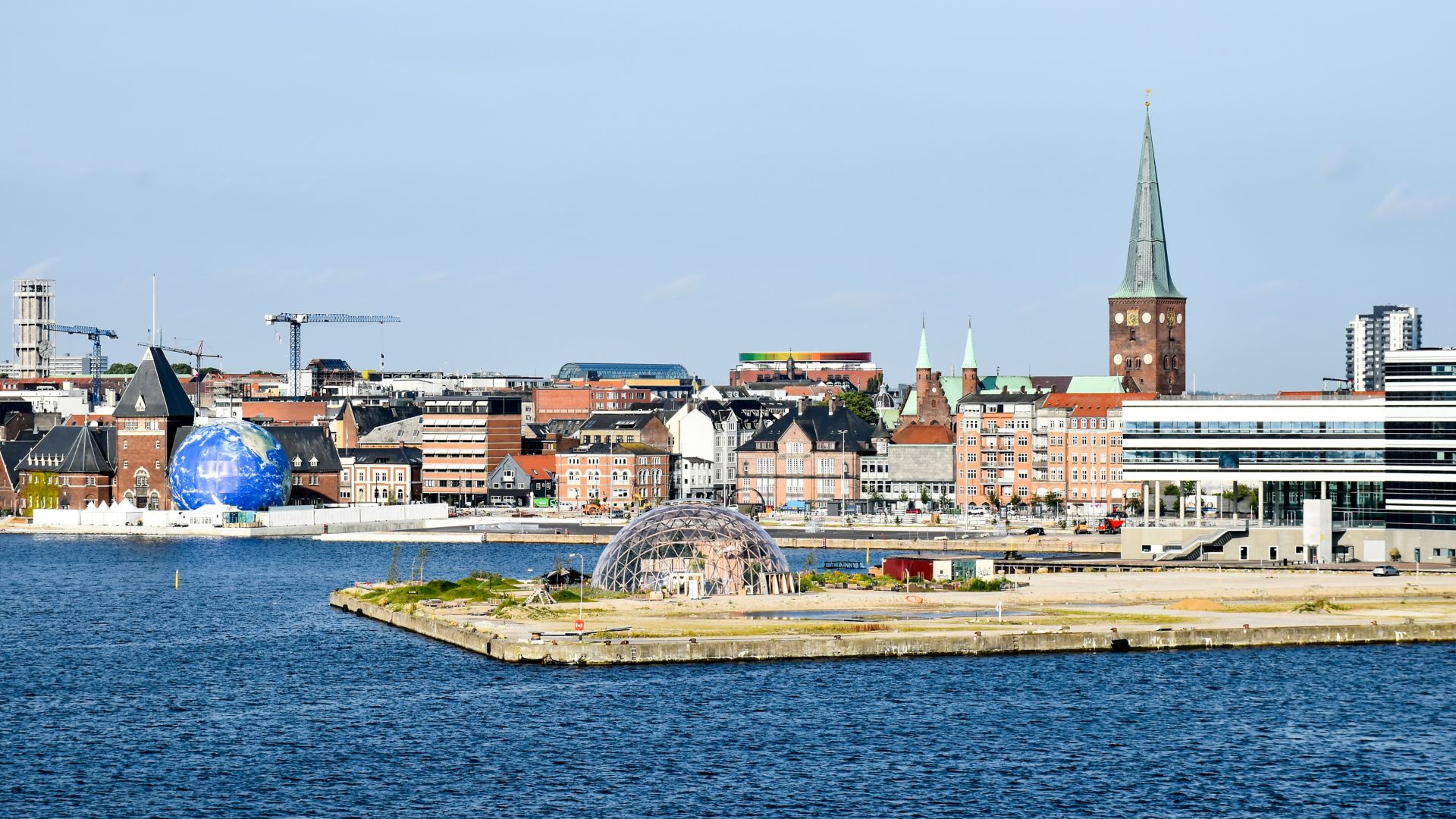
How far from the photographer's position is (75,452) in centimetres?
18988

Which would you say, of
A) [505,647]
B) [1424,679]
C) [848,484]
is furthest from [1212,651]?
[848,484]

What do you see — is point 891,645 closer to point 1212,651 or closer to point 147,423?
point 1212,651

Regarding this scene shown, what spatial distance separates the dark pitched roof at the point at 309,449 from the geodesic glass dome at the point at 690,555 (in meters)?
102

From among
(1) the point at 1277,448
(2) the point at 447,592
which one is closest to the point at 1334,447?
(1) the point at 1277,448

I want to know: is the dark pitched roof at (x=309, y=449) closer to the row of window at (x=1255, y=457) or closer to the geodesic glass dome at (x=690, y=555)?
the row of window at (x=1255, y=457)

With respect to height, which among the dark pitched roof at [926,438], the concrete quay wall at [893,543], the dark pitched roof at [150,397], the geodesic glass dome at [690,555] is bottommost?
the concrete quay wall at [893,543]

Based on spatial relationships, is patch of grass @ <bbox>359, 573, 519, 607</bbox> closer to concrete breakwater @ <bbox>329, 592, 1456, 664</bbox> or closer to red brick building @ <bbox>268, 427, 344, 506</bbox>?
concrete breakwater @ <bbox>329, 592, 1456, 664</bbox>

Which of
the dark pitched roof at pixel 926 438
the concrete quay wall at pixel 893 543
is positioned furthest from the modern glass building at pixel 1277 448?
the dark pitched roof at pixel 926 438

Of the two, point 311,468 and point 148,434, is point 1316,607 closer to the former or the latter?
point 311,468

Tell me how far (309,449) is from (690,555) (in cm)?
10664

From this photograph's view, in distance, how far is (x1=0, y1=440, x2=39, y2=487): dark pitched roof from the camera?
19475 cm

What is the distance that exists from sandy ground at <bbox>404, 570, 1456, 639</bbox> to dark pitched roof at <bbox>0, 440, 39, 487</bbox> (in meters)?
115

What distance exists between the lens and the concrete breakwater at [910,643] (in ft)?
255

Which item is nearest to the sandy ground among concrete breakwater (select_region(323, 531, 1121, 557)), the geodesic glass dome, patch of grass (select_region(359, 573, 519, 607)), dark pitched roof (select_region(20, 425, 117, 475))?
the geodesic glass dome
